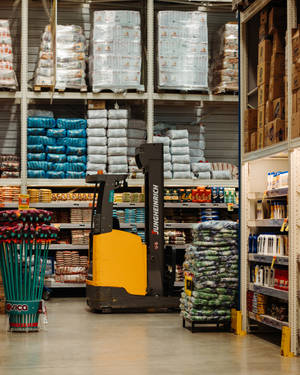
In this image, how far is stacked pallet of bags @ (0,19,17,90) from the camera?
488 inches

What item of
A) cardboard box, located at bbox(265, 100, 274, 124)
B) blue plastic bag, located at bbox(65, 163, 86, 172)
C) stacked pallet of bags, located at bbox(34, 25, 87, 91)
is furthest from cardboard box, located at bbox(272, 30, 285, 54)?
blue plastic bag, located at bbox(65, 163, 86, 172)

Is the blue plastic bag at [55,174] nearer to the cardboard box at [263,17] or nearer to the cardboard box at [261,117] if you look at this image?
the cardboard box at [261,117]

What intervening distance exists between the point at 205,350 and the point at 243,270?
141cm

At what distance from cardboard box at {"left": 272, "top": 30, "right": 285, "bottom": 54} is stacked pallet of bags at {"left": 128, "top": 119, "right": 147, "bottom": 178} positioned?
19.0ft

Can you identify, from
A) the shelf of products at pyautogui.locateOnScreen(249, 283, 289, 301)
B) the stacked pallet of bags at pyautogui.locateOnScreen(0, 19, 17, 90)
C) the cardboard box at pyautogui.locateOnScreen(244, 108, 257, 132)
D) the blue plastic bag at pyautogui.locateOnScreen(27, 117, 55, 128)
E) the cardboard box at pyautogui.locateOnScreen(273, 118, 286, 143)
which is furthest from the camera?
the blue plastic bag at pyautogui.locateOnScreen(27, 117, 55, 128)

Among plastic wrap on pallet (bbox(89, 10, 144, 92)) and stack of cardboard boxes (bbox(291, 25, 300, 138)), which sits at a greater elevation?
plastic wrap on pallet (bbox(89, 10, 144, 92))

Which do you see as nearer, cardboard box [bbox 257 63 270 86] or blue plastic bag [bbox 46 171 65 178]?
cardboard box [bbox 257 63 270 86]

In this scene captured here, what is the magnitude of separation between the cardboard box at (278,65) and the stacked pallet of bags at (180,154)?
18.1ft

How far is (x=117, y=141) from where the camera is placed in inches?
499

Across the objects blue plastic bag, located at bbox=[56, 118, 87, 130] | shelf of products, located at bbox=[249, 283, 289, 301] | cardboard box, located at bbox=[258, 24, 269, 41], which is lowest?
shelf of products, located at bbox=[249, 283, 289, 301]

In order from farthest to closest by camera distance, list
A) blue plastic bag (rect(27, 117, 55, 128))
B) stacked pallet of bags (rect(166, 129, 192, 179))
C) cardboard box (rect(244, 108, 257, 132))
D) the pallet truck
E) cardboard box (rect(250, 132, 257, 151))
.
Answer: stacked pallet of bags (rect(166, 129, 192, 179)), blue plastic bag (rect(27, 117, 55, 128)), the pallet truck, cardboard box (rect(244, 108, 257, 132)), cardboard box (rect(250, 132, 257, 151))

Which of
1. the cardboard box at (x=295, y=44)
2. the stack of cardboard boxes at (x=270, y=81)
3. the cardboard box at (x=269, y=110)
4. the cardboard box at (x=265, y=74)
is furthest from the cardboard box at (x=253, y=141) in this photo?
the cardboard box at (x=295, y=44)

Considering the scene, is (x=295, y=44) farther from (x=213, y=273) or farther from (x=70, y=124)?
(x=70, y=124)

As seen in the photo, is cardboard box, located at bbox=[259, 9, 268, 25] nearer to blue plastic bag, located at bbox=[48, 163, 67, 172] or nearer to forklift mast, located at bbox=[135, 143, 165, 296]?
forklift mast, located at bbox=[135, 143, 165, 296]
